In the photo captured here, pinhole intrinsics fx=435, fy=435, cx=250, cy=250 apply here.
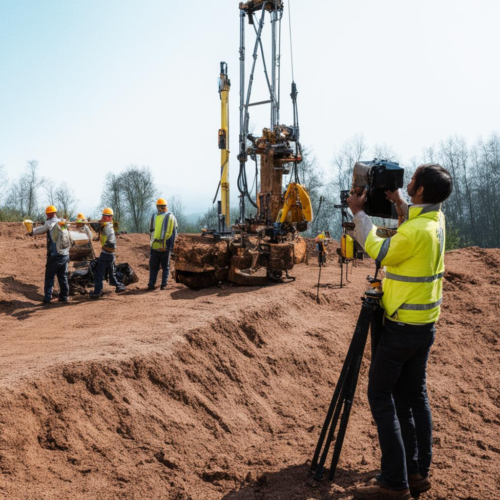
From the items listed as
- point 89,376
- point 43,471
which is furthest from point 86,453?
point 89,376

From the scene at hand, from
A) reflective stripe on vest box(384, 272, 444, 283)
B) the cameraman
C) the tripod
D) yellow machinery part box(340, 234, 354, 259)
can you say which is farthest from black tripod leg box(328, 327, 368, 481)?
yellow machinery part box(340, 234, 354, 259)

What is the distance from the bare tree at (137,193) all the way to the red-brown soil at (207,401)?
38960mm

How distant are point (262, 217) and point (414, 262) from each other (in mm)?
10996

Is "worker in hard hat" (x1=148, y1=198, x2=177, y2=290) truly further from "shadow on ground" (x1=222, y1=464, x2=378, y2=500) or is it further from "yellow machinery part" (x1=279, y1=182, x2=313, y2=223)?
"shadow on ground" (x1=222, y1=464, x2=378, y2=500)

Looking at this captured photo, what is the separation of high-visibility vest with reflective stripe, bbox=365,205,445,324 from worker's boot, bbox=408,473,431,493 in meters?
1.23

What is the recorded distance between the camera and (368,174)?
129 inches

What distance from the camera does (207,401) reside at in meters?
4.73

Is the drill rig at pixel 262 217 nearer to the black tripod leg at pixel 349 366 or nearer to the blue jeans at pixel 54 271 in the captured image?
the blue jeans at pixel 54 271

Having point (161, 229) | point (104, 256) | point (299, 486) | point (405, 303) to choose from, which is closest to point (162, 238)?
point (161, 229)

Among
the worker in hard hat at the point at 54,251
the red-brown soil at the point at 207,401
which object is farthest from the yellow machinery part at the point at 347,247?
the worker in hard hat at the point at 54,251

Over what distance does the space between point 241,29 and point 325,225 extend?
35194mm

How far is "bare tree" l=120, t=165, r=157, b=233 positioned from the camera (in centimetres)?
4632

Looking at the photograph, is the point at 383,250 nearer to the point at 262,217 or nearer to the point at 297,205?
the point at 297,205

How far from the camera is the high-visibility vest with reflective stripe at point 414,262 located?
115 inches
